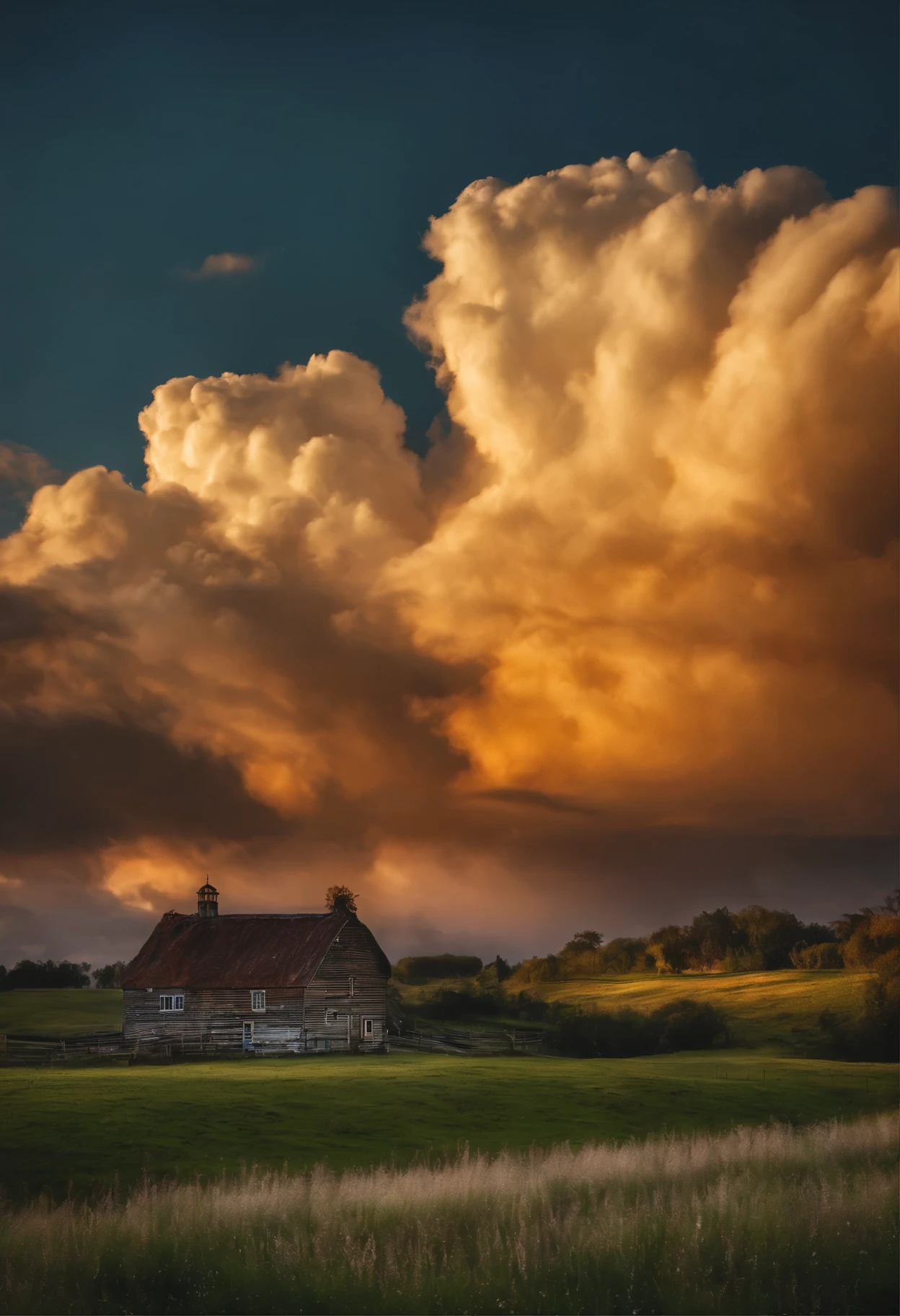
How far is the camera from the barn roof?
63.9m

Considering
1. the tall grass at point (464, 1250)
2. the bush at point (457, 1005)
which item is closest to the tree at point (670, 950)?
the bush at point (457, 1005)

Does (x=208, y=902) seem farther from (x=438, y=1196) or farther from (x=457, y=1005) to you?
(x=438, y=1196)

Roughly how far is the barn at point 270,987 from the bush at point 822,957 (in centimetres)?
5332

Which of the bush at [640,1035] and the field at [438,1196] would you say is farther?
the bush at [640,1035]

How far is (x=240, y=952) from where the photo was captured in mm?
66625

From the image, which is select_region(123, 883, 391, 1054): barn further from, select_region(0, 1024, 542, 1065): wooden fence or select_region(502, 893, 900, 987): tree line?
select_region(502, 893, 900, 987): tree line

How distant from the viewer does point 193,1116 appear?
1213 inches

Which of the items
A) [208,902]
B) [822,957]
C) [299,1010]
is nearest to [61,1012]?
[208,902]

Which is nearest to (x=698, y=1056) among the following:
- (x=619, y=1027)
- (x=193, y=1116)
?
(x=619, y=1027)

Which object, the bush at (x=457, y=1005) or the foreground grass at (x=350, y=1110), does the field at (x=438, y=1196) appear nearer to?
the foreground grass at (x=350, y=1110)

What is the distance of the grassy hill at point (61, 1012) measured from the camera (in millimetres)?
80000

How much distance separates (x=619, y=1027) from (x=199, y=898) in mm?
28623

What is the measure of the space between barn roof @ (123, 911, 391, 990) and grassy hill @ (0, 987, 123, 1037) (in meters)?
9.56

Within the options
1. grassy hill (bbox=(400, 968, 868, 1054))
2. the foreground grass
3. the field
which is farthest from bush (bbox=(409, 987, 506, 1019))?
the field
